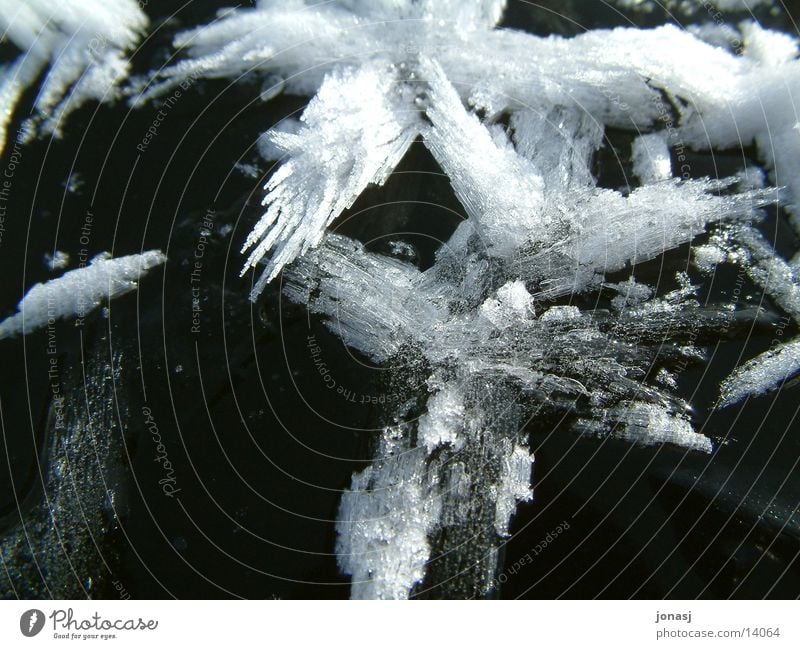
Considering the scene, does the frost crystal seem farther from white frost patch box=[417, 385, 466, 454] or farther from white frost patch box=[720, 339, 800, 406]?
white frost patch box=[417, 385, 466, 454]

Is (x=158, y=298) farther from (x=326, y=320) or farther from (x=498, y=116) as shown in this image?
(x=498, y=116)

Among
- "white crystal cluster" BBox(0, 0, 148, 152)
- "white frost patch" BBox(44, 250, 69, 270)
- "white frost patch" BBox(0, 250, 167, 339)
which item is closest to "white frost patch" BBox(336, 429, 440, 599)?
"white frost patch" BBox(0, 250, 167, 339)

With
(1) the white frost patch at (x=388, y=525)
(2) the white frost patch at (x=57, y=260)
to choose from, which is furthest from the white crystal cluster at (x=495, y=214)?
(2) the white frost patch at (x=57, y=260)

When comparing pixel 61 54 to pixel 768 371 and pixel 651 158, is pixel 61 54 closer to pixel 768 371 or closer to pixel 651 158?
pixel 651 158

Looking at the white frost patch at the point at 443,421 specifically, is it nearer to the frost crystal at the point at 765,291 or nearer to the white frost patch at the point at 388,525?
the white frost patch at the point at 388,525


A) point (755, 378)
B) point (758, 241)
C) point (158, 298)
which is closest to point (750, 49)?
point (758, 241)

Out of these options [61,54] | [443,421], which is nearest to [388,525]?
[443,421]

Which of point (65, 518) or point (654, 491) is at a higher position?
point (654, 491)
